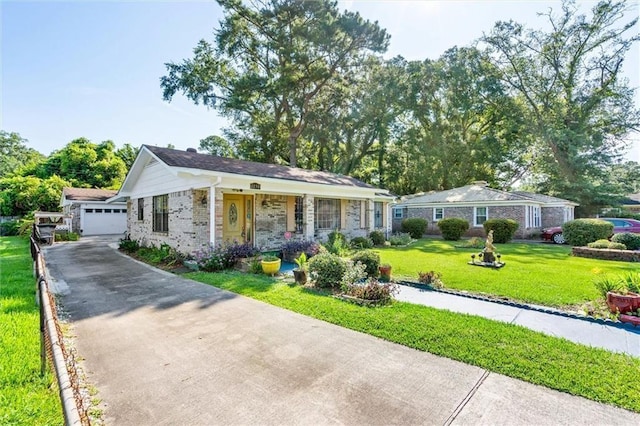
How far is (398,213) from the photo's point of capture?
25.0 m

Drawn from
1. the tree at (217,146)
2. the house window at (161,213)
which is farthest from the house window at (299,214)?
the tree at (217,146)

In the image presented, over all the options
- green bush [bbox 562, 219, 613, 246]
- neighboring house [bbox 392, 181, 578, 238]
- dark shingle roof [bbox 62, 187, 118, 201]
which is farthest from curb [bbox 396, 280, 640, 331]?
dark shingle roof [bbox 62, 187, 118, 201]

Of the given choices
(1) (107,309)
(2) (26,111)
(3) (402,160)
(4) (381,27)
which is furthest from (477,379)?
(3) (402,160)

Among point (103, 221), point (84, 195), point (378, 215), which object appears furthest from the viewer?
point (103, 221)

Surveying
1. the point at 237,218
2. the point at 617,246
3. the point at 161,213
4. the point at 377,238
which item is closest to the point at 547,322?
the point at 237,218

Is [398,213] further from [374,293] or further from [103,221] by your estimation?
[103,221]

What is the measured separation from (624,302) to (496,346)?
3.10m

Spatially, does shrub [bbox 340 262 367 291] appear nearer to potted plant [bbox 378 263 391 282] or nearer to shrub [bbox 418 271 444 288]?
potted plant [bbox 378 263 391 282]

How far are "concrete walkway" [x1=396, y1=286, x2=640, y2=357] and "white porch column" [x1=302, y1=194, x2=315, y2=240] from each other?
6.67 meters

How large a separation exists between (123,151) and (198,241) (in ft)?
133

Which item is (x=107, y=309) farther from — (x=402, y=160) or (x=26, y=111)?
(x=402, y=160)

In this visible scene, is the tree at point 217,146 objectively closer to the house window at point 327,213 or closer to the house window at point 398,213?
the house window at point 398,213

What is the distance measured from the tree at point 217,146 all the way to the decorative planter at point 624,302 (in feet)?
101

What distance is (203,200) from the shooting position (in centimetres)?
1068
